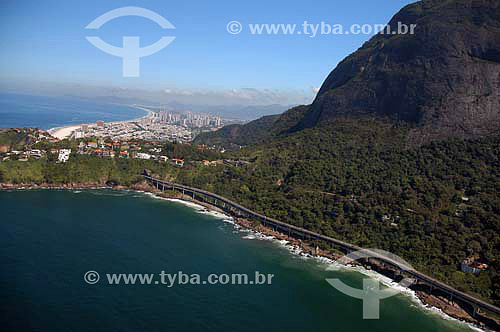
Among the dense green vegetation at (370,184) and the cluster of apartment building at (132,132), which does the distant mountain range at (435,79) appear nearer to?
the dense green vegetation at (370,184)

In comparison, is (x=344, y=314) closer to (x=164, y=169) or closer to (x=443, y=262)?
(x=443, y=262)

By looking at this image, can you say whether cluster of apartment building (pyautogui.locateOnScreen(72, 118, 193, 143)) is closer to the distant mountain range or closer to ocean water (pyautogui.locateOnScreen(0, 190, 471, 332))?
the distant mountain range

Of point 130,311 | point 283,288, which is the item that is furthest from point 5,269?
point 283,288

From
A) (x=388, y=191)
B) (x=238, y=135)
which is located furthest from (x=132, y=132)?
(x=388, y=191)

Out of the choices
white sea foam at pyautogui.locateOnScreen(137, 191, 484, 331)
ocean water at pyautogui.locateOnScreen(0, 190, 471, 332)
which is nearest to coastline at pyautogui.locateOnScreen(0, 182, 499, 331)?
white sea foam at pyautogui.locateOnScreen(137, 191, 484, 331)

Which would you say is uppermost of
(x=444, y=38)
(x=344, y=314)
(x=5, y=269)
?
(x=444, y=38)

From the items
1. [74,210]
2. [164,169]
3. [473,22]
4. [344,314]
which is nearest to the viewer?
[344,314]

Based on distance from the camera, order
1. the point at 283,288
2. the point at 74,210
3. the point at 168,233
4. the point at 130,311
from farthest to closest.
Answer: the point at 74,210 → the point at 168,233 → the point at 283,288 → the point at 130,311
